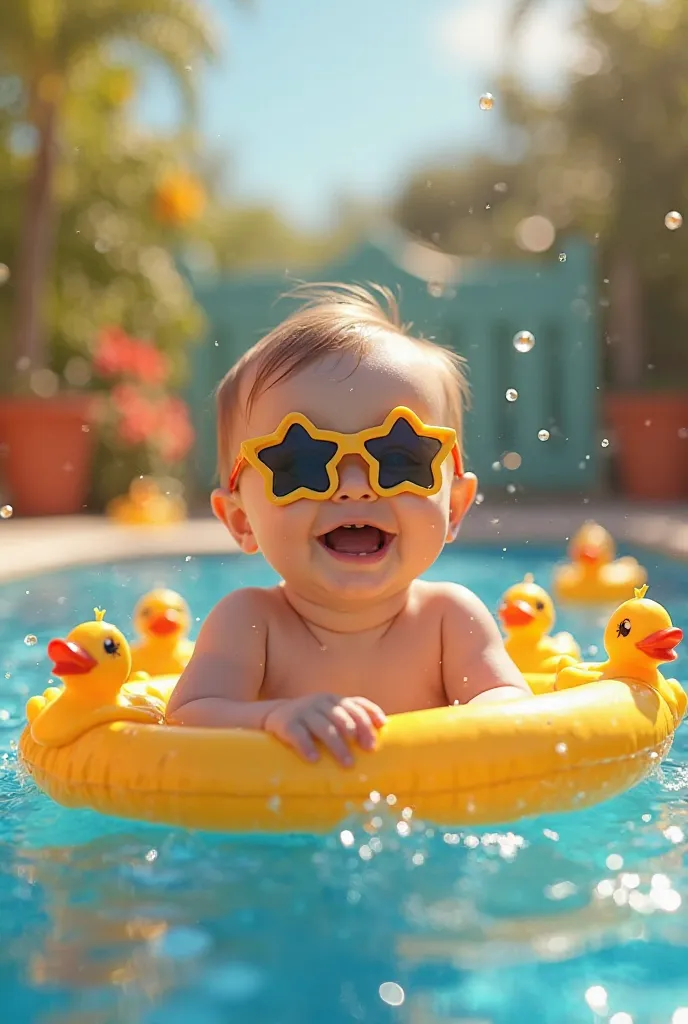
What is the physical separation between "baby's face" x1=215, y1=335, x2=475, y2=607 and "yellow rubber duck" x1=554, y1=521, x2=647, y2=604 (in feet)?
11.9

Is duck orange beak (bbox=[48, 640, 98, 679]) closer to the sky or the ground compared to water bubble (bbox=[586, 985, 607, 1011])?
closer to the sky

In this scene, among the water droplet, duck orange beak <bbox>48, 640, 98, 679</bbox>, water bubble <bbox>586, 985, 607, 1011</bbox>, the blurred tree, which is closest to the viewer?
water bubble <bbox>586, 985, 607, 1011</bbox>

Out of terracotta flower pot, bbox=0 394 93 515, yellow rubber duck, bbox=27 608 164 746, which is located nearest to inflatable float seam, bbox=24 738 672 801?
yellow rubber duck, bbox=27 608 164 746

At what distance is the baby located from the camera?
2.67 metres

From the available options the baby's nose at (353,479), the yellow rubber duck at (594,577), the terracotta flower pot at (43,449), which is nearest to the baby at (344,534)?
the baby's nose at (353,479)

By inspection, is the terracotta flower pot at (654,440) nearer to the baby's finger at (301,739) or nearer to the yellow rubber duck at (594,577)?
the yellow rubber duck at (594,577)

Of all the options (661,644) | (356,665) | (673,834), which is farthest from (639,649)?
(356,665)

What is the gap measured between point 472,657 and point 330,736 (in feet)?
2.12

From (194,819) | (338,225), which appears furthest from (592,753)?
(338,225)

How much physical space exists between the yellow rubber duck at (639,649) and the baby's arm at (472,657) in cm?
23

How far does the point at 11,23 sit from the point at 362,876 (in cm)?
1077

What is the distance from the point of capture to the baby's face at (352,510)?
8.78 feet

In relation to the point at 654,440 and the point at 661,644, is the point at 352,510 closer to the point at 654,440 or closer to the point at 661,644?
the point at 661,644

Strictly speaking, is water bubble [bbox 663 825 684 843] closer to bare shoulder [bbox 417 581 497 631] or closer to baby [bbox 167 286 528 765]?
baby [bbox 167 286 528 765]
